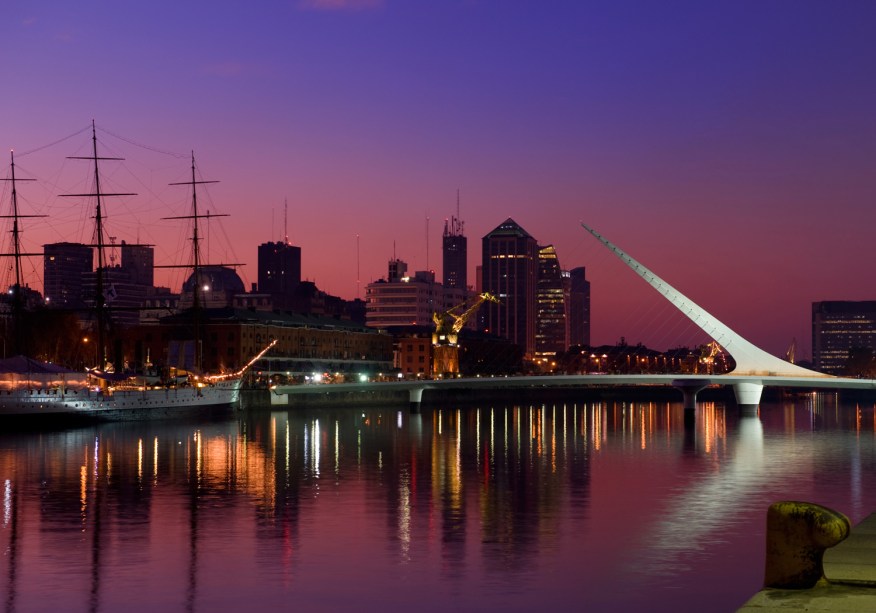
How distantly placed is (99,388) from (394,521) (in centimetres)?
6736

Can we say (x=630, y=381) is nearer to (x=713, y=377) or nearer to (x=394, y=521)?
(x=713, y=377)

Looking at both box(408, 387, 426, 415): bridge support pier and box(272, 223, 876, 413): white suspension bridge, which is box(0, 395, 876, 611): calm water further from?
box(408, 387, 426, 415): bridge support pier

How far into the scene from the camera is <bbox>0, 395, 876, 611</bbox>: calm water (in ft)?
78.5

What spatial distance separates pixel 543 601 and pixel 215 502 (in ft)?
60.7

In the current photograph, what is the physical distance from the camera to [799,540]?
16.3m

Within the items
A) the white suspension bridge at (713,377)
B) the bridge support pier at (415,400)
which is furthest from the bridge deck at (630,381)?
the bridge support pier at (415,400)

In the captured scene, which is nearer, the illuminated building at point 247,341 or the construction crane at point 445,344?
the illuminated building at point 247,341

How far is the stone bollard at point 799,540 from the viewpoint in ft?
51.9

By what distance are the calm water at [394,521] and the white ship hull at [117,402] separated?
14704 mm

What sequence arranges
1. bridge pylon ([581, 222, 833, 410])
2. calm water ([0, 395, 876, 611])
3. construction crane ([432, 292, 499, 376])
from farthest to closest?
construction crane ([432, 292, 499, 376]) → bridge pylon ([581, 222, 833, 410]) → calm water ([0, 395, 876, 611])

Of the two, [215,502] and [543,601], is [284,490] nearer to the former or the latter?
[215,502]

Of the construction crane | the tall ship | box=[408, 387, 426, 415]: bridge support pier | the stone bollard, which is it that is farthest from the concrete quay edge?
the construction crane

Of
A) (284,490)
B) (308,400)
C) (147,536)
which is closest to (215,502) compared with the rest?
(284,490)

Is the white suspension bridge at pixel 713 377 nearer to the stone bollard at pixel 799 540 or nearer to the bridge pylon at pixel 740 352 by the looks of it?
the bridge pylon at pixel 740 352
